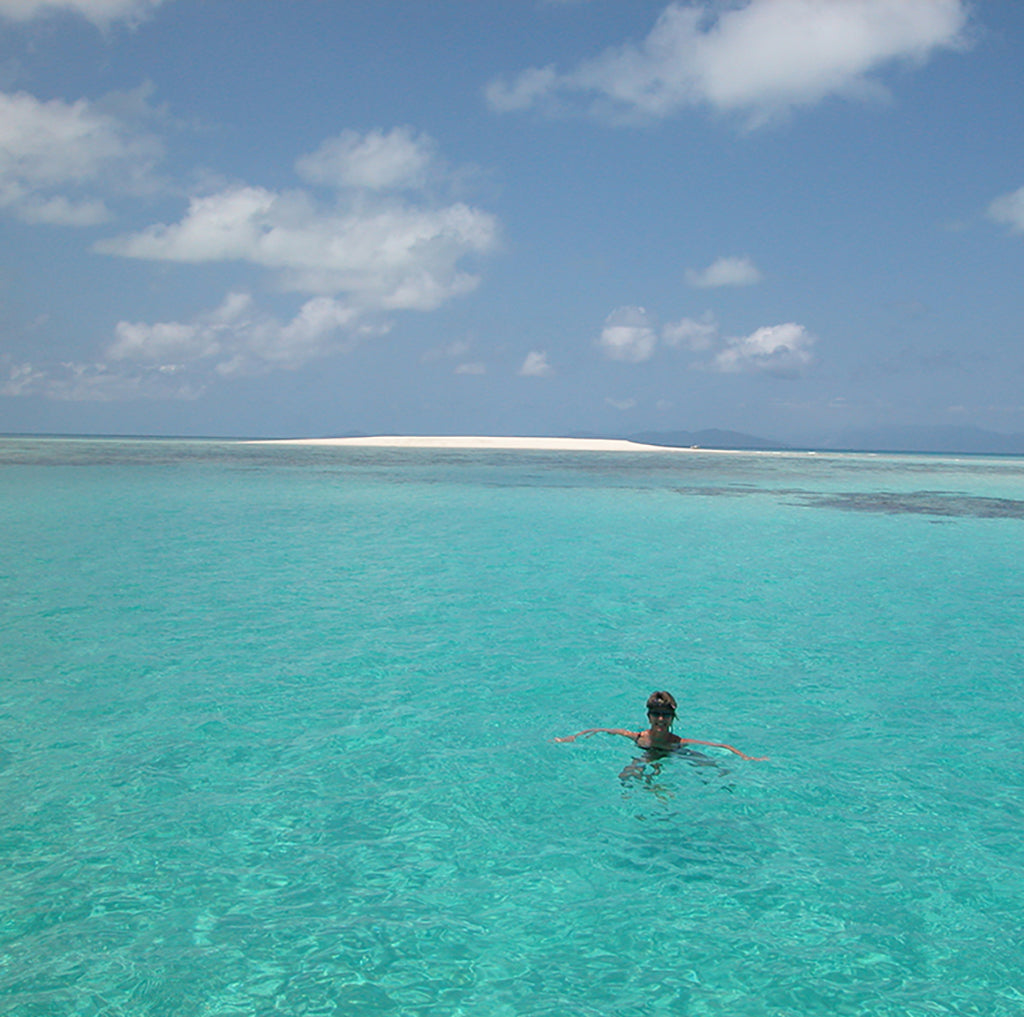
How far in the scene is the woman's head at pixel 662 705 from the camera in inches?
297

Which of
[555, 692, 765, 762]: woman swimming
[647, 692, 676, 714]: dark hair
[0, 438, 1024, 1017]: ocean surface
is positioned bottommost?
[0, 438, 1024, 1017]: ocean surface

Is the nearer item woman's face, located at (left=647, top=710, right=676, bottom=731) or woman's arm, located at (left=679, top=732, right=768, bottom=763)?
woman's face, located at (left=647, top=710, right=676, bottom=731)

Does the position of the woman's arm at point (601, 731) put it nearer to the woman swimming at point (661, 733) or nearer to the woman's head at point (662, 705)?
the woman swimming at point (661, 733)

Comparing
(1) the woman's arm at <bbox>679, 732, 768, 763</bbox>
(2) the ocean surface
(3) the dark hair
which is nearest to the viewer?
(2) the ocean surface

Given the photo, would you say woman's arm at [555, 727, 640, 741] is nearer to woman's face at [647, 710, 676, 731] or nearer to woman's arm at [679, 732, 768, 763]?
woman's face at [647, 710, 676, 731]

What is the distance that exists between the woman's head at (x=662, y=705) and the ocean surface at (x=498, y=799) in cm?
64

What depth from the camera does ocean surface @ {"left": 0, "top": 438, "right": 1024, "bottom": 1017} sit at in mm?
5039

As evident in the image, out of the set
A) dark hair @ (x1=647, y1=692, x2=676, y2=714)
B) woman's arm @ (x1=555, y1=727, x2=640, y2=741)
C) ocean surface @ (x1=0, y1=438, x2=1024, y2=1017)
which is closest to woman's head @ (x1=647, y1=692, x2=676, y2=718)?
dark hair @ (x1=647, y1=692, x2=676, y2=714)

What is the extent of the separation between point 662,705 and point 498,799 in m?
1.68

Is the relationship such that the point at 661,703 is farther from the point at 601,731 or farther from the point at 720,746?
the point at 720,746

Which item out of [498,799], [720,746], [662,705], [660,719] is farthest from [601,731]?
[498,799]

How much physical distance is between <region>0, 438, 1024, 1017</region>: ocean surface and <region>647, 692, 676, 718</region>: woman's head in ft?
2.10

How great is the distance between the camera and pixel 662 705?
7.55 m

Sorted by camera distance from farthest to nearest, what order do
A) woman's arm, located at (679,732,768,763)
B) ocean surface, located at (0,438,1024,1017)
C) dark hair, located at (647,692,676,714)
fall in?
woman's arm, located at (679,732,768,763) < dark hair, located at (647,692,676,714) < ocean surface, located at (0,438,1024,1017)
